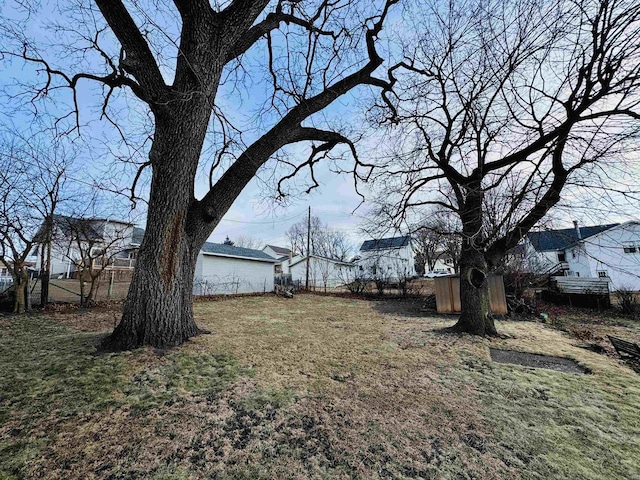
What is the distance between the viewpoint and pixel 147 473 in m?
1.57

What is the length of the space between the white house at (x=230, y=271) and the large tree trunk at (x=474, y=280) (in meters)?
12.8

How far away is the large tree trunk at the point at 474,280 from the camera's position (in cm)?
552

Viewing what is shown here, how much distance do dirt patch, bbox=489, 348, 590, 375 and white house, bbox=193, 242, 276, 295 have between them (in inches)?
537

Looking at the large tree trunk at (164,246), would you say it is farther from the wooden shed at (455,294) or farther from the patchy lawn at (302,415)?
the wooden shed at (455,294)

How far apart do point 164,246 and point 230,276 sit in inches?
542

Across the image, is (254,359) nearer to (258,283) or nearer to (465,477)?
(465,477)

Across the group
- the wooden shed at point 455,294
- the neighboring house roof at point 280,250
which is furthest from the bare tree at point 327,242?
the wooden shed at point 455,294

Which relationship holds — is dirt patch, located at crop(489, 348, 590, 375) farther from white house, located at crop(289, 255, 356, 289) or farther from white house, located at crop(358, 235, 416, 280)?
white house, located at crop(289, 255, 356, 289)

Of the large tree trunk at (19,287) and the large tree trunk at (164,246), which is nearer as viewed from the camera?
the large tree trunk at (164,246)

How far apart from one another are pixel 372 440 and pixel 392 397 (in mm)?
780

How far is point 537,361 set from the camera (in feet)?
13.0

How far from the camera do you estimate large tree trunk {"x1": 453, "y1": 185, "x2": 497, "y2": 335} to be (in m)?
5.52

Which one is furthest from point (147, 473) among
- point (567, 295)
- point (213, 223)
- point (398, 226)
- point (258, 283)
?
point (258, 283)

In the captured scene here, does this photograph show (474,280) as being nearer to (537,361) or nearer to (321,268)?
(537,361)
